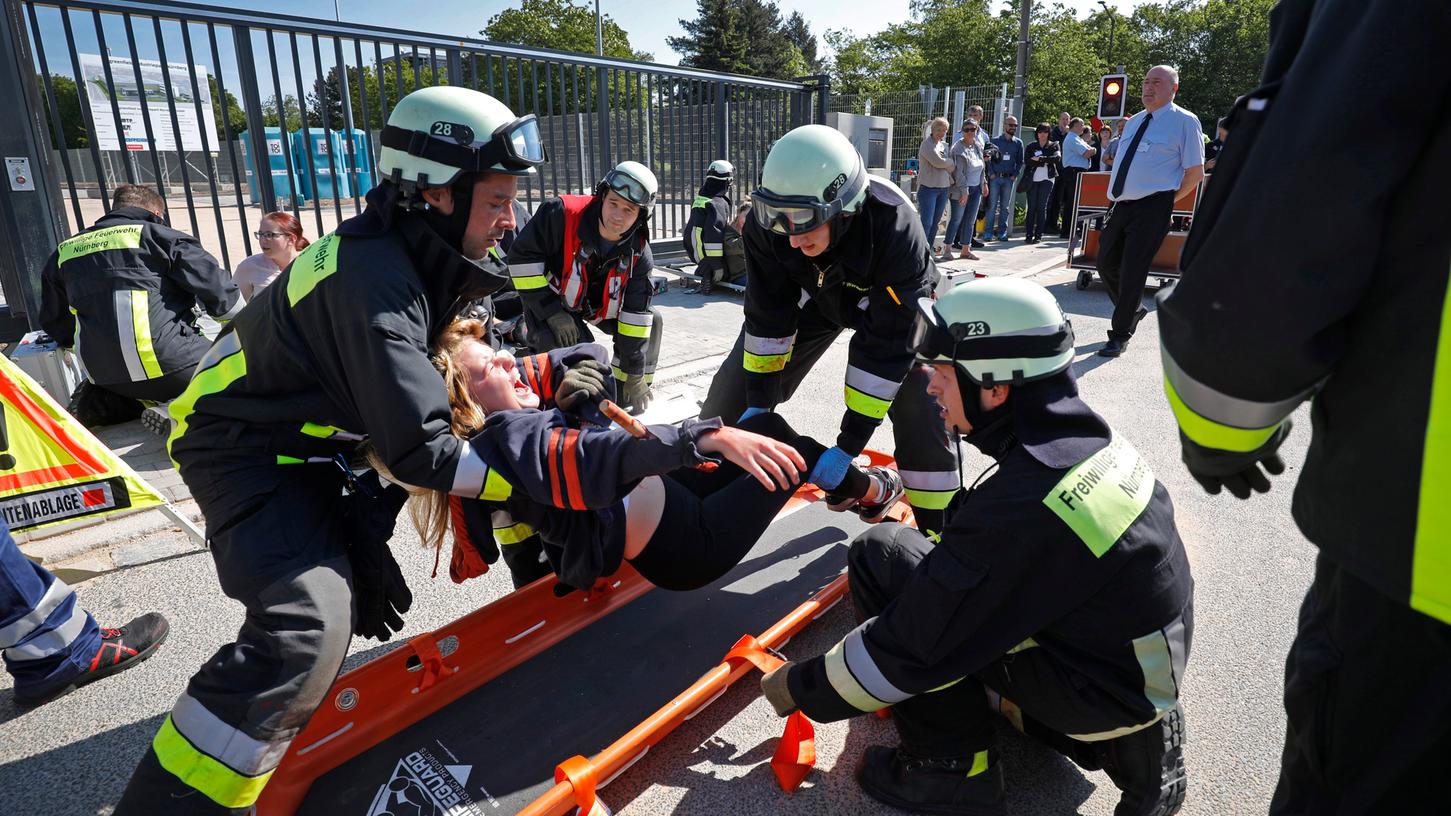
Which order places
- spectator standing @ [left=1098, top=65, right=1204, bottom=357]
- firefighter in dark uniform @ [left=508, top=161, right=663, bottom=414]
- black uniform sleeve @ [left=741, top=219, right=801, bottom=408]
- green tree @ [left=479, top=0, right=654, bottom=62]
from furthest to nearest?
green tree @ [left=479, top=0, right=654, bottom=62] < spectator standing @ [left=1098, top=65, right=1204, bottom=357] < firefighter in dark uniform @ [left=508, top=161, right=663, bottom=414] < black uniform sleeve @ [left=741, top=219, right=801, bottom=408]

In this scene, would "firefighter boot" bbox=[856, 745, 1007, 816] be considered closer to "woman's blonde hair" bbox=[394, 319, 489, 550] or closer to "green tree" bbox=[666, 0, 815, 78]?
"woman's blonde hair" bbox=[394, 319, 489, 550]

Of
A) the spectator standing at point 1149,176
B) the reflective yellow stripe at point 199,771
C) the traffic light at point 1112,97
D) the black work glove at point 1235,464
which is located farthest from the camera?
the traffic light at point 1112,97

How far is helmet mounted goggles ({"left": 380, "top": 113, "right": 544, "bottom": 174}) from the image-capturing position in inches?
84.2

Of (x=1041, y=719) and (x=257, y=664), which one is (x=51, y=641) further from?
(x=1041, y=719)

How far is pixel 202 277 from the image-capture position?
4.97 meters

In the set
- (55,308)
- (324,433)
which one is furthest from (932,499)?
(55,308)

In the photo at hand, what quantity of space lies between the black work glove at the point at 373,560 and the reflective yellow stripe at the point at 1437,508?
214 centimetres

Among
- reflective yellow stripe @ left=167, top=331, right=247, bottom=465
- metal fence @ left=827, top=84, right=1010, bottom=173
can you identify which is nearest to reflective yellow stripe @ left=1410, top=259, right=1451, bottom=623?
reflective yellow stripe @ left=167, top=331, right=247, bottom=465

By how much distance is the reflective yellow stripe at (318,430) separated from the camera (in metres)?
2.18

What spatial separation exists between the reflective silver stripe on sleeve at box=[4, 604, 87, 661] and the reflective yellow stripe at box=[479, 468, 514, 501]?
1.69 m

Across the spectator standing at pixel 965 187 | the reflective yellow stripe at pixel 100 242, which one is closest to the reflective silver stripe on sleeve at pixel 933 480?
the reflective yellow stripe at pixel 100 242

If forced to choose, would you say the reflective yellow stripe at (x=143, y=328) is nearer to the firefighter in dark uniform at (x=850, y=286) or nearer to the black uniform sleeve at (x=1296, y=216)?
the firefighter in dark uniform at (x=850, y=286)

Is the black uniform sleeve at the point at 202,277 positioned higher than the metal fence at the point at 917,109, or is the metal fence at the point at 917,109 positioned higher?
the metal fence at the point at 917,109

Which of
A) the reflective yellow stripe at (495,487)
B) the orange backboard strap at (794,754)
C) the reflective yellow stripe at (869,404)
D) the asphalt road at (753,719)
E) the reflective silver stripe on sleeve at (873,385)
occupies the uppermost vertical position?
the reflective yellow stripe at (495,487)
